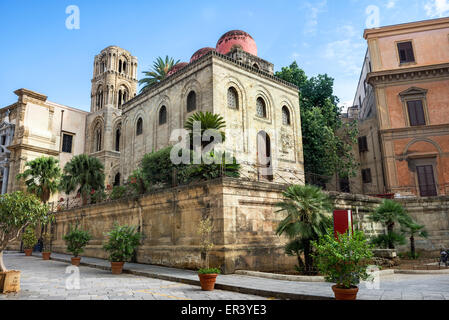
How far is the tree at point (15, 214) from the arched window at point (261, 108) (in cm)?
1577

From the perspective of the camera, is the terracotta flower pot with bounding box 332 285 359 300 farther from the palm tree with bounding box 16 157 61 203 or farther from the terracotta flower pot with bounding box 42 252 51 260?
the palm tree with bounding box 16 157 61 203

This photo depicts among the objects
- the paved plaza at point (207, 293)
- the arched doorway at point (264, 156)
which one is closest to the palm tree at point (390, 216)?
the arched doorway at point (264, 156)

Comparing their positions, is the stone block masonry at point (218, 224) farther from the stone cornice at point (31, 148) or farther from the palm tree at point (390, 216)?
the stone cornice at point (31, 148)

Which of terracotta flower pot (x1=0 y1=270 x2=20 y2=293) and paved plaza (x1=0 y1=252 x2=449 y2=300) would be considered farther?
terracotta flower pot (x1=0 y1=270 x2=20 y2=293)

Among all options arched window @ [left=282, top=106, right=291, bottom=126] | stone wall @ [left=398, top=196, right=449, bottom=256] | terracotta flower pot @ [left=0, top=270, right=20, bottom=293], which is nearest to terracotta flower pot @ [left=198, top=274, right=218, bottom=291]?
terracotta flower pot @ [left=0, top=270, right=20, bottom=293]

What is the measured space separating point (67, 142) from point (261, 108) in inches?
974

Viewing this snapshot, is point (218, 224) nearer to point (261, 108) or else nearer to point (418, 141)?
point (261, 108)

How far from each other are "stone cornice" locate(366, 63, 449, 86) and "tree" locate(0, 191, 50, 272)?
2446cm

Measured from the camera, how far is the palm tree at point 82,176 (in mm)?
22547

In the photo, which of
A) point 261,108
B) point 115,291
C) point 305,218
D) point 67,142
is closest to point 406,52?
point 261,108

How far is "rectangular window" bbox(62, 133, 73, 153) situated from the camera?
36.7 m
